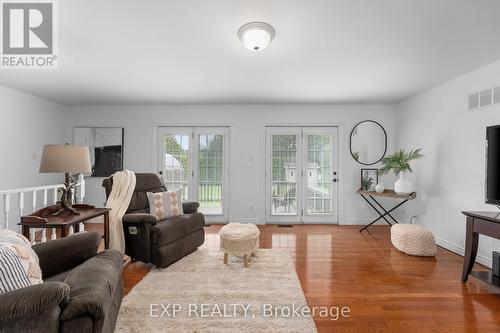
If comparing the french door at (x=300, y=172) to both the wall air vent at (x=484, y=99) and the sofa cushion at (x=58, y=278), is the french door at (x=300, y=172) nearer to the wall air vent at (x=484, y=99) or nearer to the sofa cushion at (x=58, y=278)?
the wall air vent at (x=484, y=99)

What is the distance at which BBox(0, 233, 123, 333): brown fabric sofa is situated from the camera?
992mm

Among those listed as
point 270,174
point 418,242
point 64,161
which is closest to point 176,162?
point 270,174

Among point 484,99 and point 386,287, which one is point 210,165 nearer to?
point 386,287

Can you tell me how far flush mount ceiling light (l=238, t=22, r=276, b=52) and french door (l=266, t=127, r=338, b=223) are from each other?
116 inches

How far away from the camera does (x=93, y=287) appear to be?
126cm

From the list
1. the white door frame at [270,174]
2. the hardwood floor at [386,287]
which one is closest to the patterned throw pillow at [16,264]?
the hardwood floor at [386,287]

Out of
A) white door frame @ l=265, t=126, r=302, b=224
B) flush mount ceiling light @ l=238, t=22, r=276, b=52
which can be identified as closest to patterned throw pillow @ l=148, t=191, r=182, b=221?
flush mount ceiling light @ l=238, t=22, r=276, b=52

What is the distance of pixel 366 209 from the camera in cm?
521

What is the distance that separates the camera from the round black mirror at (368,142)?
5199mm

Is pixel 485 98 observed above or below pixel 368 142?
above

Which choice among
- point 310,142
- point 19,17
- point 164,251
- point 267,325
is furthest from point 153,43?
point 310,142

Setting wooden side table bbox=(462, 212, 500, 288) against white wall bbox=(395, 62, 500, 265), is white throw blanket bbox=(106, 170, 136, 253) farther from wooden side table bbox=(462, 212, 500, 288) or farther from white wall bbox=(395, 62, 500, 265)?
white wall bbox=(395, 62, 500, 265)

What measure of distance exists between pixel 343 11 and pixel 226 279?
267 centimetres

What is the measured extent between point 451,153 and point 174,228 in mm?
3930
